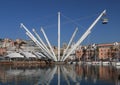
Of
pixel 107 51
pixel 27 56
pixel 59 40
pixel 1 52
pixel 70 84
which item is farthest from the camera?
pixel 1 52

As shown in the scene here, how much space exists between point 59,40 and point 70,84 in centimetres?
5385

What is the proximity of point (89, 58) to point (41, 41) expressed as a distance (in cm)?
5605

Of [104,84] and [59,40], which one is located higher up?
[59,40]

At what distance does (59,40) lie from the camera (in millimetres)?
87438

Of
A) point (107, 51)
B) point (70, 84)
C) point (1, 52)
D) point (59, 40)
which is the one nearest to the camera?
point (70, 84)

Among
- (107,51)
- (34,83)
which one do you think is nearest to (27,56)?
(107,51)

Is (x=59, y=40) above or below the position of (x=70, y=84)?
above

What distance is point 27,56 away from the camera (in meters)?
102

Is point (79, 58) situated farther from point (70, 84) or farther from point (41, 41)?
point (70, 84)

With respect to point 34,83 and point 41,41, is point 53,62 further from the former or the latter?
point 34,83

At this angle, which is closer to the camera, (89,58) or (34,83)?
(34,83)

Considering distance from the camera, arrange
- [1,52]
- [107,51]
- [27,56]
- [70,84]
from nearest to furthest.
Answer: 1. [70,84]
2. [27,56]
3. [107,51]
4. [1,52]

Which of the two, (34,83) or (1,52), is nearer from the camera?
(34,83)

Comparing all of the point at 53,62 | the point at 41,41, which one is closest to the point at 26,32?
the point at 41,41
